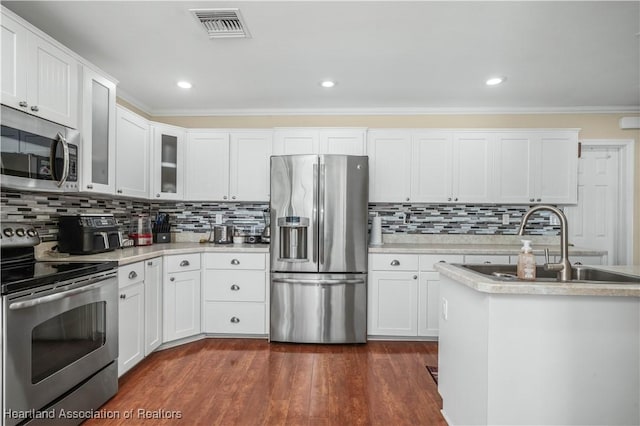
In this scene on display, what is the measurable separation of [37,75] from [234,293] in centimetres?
227

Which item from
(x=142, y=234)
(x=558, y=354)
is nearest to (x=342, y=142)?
(x=142, y=234)

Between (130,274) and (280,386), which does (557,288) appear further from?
(130,274)

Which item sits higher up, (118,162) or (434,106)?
(434,106)

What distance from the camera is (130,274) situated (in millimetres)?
2521

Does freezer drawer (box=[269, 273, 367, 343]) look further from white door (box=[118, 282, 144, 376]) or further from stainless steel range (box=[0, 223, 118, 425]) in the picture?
stainless steel range (box=[0, 223, 118, 425])

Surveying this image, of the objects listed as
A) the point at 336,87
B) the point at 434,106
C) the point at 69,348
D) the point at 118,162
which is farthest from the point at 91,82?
→ the point at 434,106

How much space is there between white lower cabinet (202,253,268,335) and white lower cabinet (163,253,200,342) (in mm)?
91

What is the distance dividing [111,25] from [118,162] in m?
1.10

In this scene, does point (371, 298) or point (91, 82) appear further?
point (371, 298)

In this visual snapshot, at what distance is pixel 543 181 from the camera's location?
361 centimetres

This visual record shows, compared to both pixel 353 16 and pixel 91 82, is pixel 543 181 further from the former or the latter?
pixel 91 82

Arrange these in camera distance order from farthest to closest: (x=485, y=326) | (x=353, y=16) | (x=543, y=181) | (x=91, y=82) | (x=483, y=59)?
(x=543, y=181) → (x=483, y=59) → (x=91, y=82) → (x=353, y=16) → (x=485, y=326)

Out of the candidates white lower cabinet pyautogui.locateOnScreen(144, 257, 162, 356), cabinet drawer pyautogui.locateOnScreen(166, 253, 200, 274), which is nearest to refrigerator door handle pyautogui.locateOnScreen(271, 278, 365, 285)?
cabinet drawer pyautogui.locateOnScreen(166, 253, 200, 274)

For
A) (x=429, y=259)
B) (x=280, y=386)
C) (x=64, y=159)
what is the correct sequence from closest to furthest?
(x=64, y=159), (x=280, y=386), (x=429, y=259)
